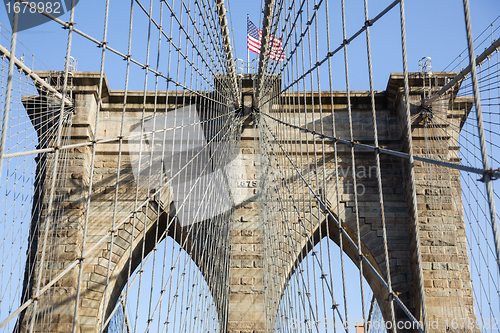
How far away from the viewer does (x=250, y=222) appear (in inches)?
420

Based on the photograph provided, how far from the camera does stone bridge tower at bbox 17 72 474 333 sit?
9.73 metres

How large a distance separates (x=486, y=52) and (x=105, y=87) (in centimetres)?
688

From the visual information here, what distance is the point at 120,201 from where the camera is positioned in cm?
1071

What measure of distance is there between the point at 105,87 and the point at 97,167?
1.57 metres

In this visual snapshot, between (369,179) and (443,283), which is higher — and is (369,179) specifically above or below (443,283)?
above

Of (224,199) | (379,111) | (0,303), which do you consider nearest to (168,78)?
(224,199)

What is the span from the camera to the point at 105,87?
11227mm

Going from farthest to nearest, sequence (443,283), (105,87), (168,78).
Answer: (105,87), (443,283), (168,78)

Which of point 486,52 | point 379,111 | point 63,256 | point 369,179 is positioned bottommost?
point 63,256

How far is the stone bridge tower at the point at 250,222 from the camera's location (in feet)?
31.9

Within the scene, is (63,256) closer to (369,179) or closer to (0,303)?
(0,303)

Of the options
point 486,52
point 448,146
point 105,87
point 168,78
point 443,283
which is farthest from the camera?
point 105,87

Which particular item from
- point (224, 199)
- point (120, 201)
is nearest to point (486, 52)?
point (224, 199)

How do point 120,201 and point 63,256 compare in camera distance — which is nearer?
point 63,256
